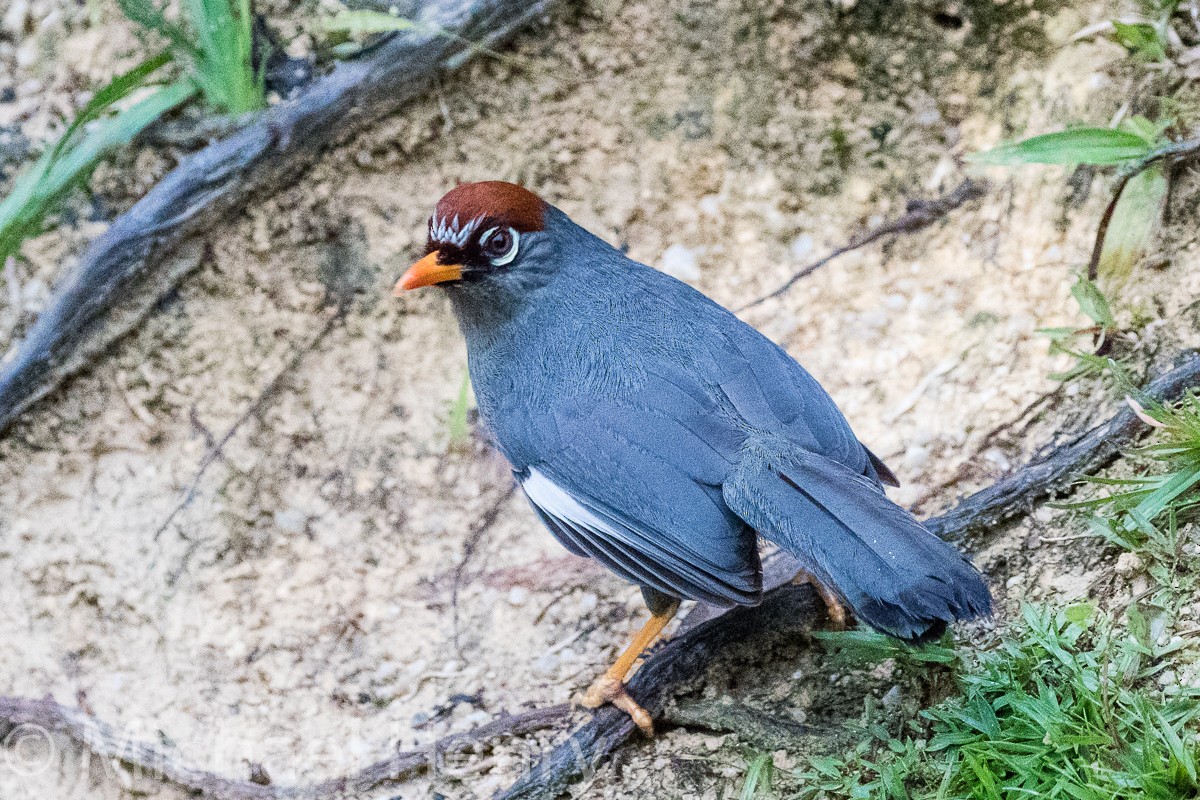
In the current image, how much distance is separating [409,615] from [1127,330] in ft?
8.58

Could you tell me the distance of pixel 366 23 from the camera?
410cm

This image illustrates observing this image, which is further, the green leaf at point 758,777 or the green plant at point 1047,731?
the green leaf at point 758,777

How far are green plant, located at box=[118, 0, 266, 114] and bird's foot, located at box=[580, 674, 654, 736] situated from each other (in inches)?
101

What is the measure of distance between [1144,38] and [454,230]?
7.92 ft

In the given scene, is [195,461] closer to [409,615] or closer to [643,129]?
[409,615]

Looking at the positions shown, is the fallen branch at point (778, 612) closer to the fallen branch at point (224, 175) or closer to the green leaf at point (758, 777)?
the green leaf at point (758, 777)

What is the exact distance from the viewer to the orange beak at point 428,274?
3.18 metres

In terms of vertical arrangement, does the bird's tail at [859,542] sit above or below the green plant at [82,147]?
below

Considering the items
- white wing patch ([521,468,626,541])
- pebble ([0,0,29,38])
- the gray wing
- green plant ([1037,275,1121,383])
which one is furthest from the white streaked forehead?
pebble ([0,0,29,38])

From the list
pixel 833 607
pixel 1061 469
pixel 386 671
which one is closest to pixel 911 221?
pixel 1061 469

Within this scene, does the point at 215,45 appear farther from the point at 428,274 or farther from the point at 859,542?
the point at 859,542

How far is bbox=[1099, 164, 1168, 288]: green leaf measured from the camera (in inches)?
135

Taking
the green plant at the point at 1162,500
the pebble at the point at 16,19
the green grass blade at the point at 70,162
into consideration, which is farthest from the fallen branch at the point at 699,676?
the pebble at the point at 16,19

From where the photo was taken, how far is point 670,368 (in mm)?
3084
